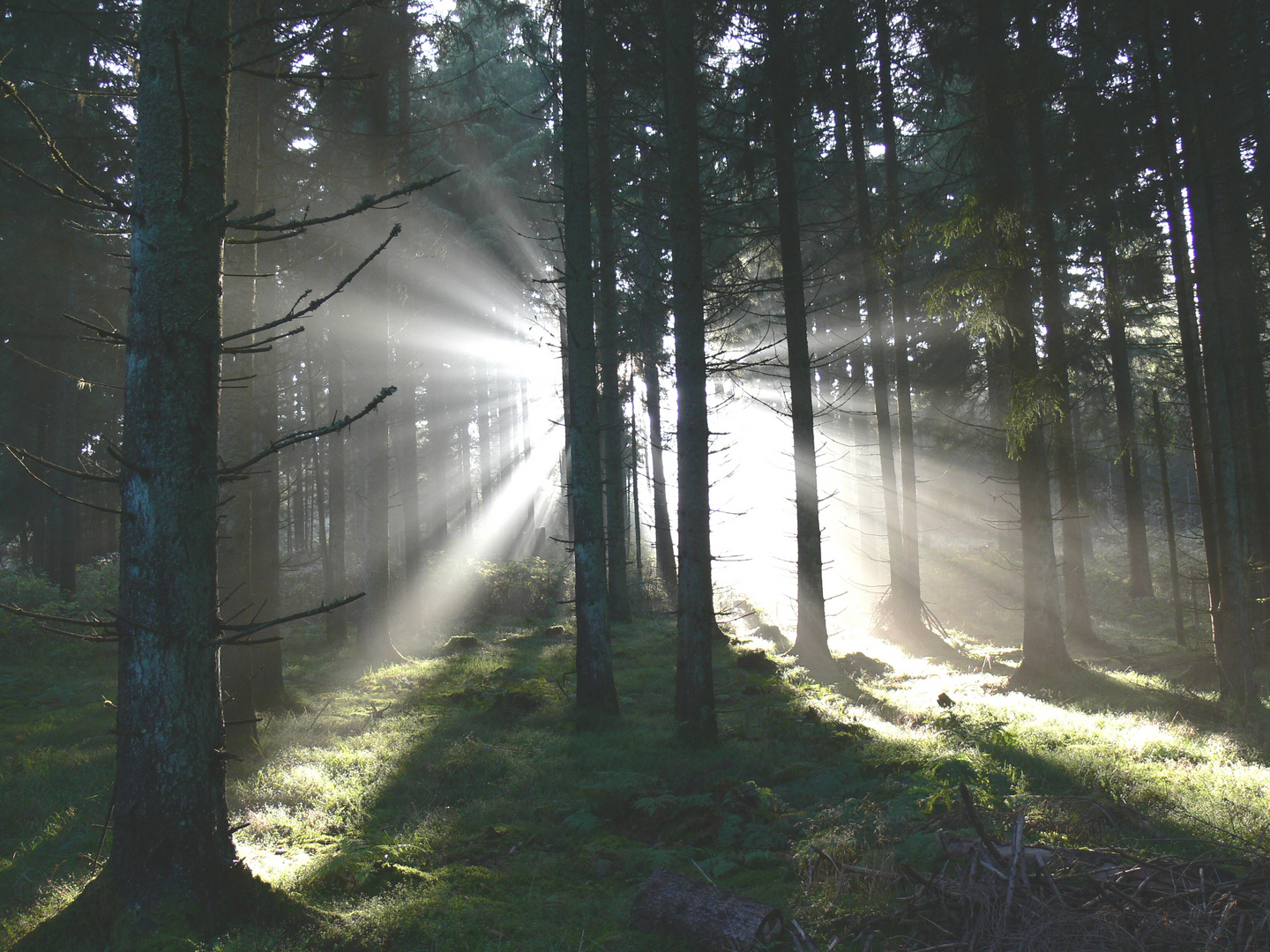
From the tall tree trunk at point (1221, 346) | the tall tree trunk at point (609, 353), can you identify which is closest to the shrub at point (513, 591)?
the tall tree trunk at point (609, 353)

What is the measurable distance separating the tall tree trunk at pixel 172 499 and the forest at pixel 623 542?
0.02 meters

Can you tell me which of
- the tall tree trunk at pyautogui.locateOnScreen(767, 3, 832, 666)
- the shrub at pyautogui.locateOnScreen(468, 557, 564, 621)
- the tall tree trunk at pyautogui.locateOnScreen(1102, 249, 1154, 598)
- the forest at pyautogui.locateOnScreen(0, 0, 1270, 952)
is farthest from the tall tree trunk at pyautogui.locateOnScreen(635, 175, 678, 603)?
the tall tree trunk at pyautogui.locateOnScreen(1102, 249, 1154, 598)

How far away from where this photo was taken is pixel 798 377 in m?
11.4

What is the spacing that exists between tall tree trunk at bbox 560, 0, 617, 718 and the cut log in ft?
15.9

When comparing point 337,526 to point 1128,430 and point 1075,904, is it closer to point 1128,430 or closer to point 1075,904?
point 1075,904

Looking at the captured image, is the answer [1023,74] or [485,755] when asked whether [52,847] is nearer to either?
Result: [485,755]

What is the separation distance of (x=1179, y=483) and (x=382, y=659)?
166 ft

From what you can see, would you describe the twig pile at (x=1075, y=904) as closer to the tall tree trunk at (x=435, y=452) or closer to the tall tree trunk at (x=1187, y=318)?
the tall tree trunk at (x=1187, y=318)

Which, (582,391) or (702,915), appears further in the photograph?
(582,391)

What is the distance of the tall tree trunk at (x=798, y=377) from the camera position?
10750mm

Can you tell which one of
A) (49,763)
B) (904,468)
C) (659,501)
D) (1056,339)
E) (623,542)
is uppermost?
(1056,339)

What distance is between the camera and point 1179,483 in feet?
143

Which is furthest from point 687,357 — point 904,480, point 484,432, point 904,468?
point 484,432

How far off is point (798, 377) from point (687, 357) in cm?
407
